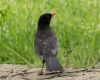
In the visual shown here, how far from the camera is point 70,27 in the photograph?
7.48 meters

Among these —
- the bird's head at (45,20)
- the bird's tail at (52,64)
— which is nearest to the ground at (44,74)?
the bird's tail at (52,64)

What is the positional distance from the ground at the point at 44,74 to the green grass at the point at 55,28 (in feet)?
2.98

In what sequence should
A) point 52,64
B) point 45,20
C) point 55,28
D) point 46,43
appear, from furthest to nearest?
1. point 55,28
2. point 45,20
3. point 46,43
4. point 52,64

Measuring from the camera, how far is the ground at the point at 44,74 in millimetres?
5336

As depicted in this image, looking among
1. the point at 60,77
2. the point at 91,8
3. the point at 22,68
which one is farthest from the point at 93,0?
the point at 60,77

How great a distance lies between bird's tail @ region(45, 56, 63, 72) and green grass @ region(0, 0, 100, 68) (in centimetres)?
130

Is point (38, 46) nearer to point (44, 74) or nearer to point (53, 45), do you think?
point (53, 45)

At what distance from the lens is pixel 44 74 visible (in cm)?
562

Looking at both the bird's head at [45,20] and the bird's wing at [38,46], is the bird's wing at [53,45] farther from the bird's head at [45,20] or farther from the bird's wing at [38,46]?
the bird's head at [45,20]

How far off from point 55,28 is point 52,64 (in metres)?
2.11

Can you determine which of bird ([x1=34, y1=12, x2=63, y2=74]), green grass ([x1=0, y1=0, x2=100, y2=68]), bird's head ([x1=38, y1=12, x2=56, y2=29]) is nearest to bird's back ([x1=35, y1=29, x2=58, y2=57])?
bird ([x1=34, y1=12, x2=63, y2=74])

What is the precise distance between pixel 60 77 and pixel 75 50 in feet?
5.28

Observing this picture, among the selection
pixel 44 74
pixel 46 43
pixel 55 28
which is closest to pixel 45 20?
pixel 46 43

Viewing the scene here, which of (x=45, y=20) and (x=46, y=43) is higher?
(x=45, y=20)
